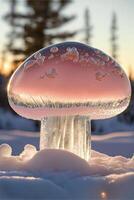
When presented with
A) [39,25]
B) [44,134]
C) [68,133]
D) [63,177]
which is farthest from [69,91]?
[39,25]

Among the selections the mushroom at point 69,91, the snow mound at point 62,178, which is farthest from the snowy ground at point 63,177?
the mushroom at point 69,91

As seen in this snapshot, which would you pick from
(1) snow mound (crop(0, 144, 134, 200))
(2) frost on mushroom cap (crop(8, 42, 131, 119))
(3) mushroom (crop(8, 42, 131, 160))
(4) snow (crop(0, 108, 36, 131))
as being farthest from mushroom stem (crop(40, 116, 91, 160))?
(4) snow (crop(0, 108, 36, 131))

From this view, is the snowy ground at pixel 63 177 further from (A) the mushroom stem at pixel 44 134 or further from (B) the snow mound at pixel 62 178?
(A) the mushroom stem at pixel 44 134

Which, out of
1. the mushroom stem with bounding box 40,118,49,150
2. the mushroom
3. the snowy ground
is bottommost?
the snowy ground

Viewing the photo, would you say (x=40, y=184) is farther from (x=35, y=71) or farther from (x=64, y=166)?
(x=35, y=71)

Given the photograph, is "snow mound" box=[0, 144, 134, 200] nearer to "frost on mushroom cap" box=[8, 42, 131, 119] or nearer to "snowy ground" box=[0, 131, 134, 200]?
"snowy ground" box=[0, 131, 134, 200]

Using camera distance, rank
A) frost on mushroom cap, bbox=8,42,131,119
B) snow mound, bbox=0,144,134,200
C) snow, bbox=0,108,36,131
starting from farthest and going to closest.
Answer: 1. snow, bbox=0,108,36,131
2. frost on mushroom cap, bbox=8,42,131,119
3. snow mound, bbox=0,144,134,200

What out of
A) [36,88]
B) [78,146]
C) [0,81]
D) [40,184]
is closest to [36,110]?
[36,88]
